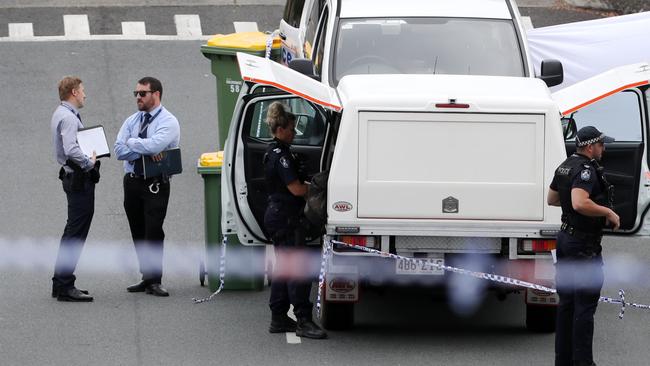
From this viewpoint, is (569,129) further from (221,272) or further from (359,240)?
(221,272)

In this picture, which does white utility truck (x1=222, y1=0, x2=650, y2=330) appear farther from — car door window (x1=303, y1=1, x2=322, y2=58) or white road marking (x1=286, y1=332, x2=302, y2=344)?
car door window (x1=303, y1=1, x2=322, y2=58)

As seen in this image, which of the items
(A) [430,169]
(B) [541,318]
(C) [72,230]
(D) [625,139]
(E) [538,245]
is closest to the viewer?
(A) [430,169]

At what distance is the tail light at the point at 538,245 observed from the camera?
31.6 feet

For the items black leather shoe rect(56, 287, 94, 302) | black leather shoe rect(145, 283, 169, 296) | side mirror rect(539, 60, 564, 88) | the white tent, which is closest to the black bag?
black leather shoe rect(145, 283, 169, 296)

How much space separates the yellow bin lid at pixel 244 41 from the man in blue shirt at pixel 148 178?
140 inches

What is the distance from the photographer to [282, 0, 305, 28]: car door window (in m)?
15.0

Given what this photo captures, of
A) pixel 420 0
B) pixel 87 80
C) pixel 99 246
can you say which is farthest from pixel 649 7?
pixel 99 246

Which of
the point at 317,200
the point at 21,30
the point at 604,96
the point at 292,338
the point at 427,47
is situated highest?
the point at 21,30

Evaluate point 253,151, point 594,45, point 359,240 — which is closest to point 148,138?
point 253,151

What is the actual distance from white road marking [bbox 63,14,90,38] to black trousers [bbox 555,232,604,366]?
517 inches

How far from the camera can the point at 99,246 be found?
12.6m

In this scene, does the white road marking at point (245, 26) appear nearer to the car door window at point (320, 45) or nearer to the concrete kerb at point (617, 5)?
the concrete kerb at point (617, 5)

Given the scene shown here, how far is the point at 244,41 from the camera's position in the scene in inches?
595

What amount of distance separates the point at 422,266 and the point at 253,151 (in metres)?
1.68
